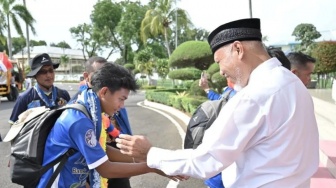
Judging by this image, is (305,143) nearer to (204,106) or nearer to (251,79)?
(251,79)

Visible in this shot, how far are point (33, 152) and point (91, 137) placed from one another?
321 millimetres

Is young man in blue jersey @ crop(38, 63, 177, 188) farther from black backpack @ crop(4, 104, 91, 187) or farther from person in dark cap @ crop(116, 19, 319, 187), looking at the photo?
person in dark cap @ crop(116, 19, 319, 187)

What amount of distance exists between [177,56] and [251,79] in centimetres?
1175

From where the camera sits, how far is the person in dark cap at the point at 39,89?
11.8 ft

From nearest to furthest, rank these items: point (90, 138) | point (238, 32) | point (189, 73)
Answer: point (238, 32), point (90, 138), point (189, 73)

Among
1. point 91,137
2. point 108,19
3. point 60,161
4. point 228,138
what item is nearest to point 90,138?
point 91,137

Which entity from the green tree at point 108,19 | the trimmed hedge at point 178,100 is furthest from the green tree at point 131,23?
the trimmed hedge at point 178,100

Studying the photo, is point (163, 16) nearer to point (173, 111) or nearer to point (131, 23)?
point (131, 23)

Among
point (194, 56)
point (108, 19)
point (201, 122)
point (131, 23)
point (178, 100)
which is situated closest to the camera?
point (201, 122)

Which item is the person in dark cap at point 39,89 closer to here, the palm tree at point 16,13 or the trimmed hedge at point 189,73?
the trimmed hedge at point 189,73

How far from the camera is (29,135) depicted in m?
1.83

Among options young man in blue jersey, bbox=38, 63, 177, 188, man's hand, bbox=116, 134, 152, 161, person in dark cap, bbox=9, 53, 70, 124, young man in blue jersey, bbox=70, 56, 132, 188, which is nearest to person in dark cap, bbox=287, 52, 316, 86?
young man in blue jersey, bbox=70, 56, 132, 188

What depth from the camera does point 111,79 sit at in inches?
78.5

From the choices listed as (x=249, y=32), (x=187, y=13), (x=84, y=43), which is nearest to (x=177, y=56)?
(x=249, y=32)
